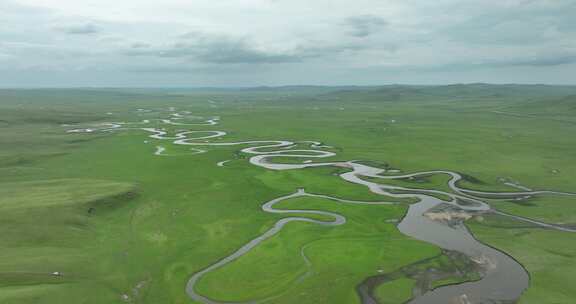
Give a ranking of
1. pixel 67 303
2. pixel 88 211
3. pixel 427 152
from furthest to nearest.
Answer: pixel 427 152 < pixel 88 211 < pixel 67 303

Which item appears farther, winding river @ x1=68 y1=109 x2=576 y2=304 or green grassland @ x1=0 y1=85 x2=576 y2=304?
green grassland @ x1=0 y1=85 x2=576 y2=304

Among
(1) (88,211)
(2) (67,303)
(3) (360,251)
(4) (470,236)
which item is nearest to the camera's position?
(2) (67,303)

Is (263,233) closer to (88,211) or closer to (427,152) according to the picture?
(88,211)

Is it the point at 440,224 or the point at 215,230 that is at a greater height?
the point at 440,224

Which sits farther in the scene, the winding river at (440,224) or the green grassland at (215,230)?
the green grassland at (215,230)

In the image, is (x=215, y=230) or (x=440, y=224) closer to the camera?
(x=215, y=230)

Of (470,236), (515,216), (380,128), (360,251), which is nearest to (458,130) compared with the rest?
(380,128)

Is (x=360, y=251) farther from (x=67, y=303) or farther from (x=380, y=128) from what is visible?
(x=380, y=128)

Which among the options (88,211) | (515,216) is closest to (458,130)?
(515,216)

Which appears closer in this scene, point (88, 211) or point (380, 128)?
point (88, 211)
